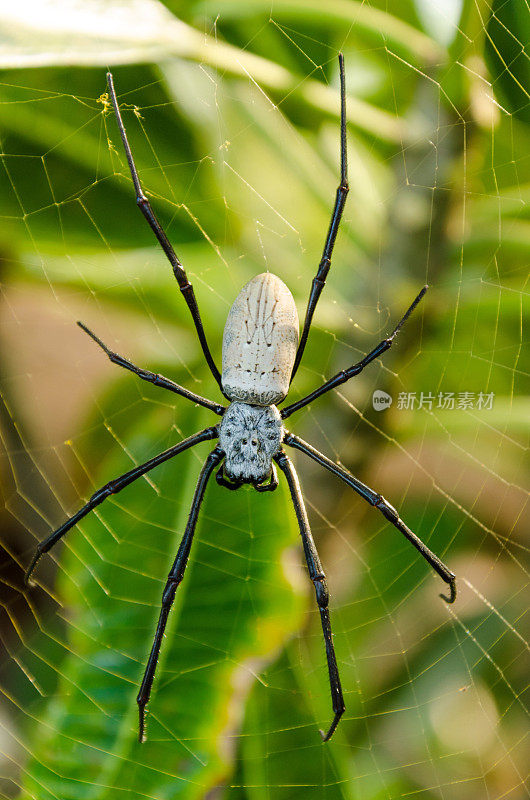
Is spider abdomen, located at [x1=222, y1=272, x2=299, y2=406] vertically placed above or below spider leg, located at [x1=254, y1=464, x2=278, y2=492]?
above

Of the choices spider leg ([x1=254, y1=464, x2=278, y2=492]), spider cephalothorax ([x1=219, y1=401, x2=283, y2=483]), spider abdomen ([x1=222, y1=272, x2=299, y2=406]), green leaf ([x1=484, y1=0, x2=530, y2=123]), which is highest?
green leaf ([x1=484, y1=0, x2=530, y2=123])

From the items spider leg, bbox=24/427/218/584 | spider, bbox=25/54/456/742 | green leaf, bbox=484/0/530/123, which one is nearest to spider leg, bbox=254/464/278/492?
spider, bbox=25/54/456/742

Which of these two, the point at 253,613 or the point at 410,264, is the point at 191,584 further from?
the point at 410,264

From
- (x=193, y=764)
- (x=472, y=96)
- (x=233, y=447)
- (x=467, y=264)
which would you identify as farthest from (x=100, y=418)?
(x=472, y=96)

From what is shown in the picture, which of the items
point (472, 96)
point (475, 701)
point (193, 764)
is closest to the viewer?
point (193, 764)

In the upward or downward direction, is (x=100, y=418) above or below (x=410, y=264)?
below

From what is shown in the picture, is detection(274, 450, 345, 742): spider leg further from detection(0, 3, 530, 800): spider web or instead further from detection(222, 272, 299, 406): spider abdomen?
detection(222, 272, 299, 406): spider abdomen
